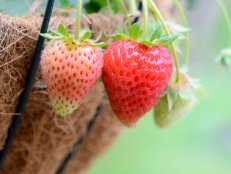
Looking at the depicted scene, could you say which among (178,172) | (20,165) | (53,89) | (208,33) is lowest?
(178,172)

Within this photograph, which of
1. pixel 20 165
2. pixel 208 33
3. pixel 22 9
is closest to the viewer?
pixel 22 9

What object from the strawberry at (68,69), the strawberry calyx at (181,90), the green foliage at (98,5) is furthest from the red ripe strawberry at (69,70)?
the green foliage at (98,5)

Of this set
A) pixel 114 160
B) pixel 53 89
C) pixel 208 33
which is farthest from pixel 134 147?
pixel 53 89

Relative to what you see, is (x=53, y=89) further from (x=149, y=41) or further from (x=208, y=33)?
(x=208, y=33)

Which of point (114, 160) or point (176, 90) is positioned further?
point (114, 160)

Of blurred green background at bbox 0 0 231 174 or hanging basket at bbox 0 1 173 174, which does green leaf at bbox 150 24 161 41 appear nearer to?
hanging basket at bbox 0 1 173 174

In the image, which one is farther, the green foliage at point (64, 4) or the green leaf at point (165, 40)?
the green foliage at point (64, 4)

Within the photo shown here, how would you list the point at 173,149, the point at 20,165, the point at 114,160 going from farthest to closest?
the point at 173,149
the point at 114,160
the point at 20,165

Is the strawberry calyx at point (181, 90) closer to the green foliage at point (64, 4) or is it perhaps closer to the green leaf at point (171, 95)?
the green leaf at point (171, 95)
